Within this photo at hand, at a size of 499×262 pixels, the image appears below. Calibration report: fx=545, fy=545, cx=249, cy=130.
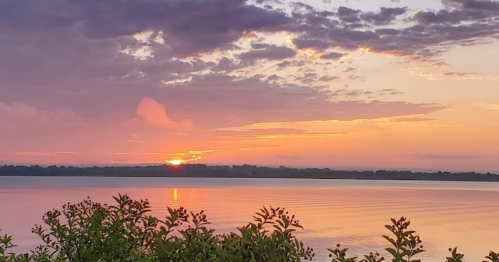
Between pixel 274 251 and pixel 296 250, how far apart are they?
0.18 m

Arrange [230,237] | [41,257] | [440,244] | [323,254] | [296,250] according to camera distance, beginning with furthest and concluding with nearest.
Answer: [440,244] → [323,254] → [41,257] → [230,237] → [296,250]

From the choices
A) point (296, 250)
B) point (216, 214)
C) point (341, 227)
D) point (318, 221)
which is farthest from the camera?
point (216, 214)

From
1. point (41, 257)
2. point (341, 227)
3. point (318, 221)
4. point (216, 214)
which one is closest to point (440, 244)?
point (341, 227)

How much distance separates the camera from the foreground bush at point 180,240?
4102mm

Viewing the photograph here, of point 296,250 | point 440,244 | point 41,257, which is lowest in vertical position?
point 440,244

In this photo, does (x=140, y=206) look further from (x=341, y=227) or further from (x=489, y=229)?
(x=489, y=229)

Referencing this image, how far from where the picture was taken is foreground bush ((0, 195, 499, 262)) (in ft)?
13.5

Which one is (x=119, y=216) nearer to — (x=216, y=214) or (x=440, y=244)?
(x=440, y=244)

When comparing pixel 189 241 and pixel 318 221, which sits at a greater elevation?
pixel 189 241

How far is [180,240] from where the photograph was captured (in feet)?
16.7

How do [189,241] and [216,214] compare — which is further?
[216,214]

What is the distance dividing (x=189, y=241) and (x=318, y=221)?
52851mm

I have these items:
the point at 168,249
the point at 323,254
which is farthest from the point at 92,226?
the point at 323,254

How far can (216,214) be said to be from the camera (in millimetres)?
64500
